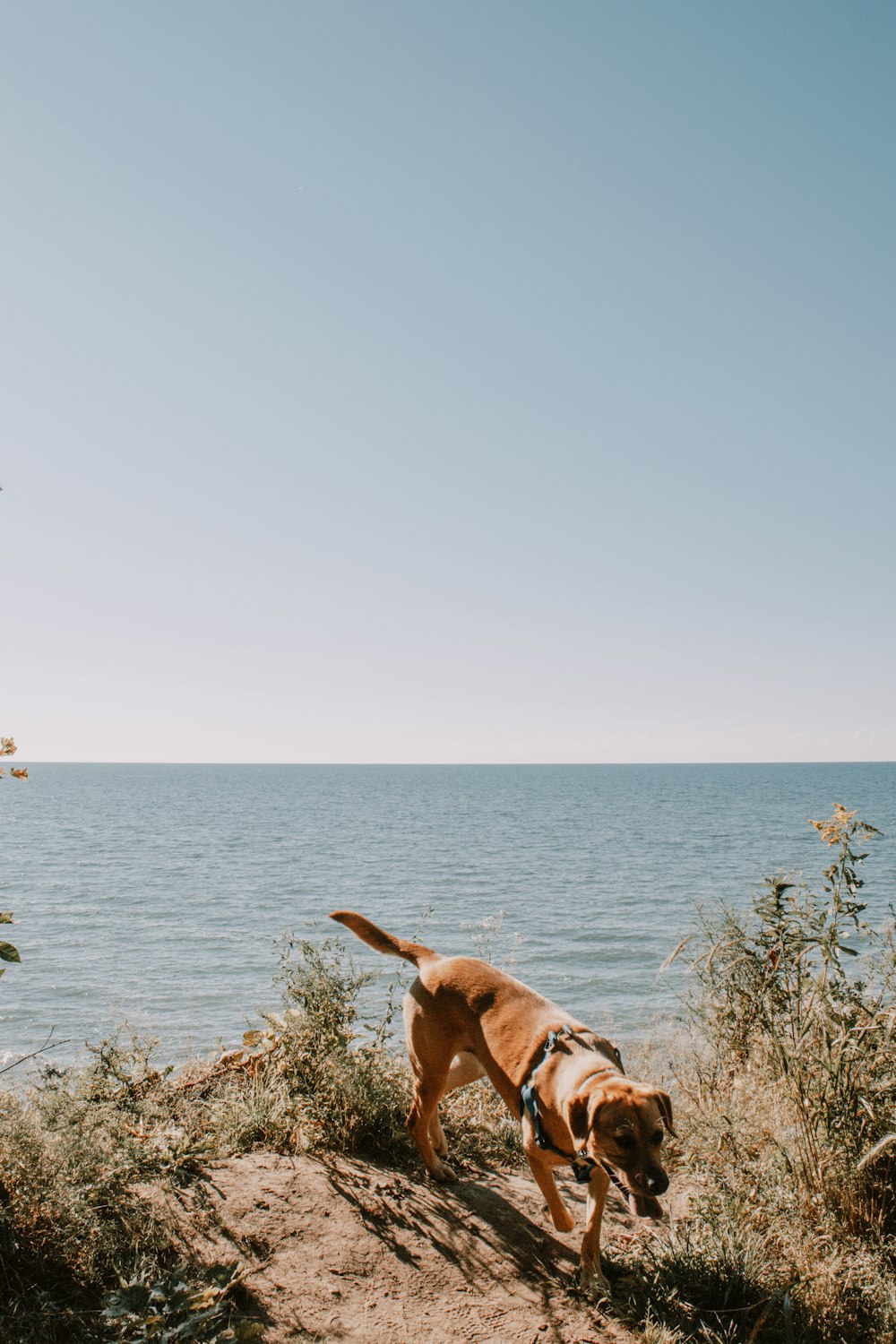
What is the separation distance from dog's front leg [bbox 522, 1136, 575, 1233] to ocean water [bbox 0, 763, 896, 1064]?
1.86m

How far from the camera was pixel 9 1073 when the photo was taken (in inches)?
354

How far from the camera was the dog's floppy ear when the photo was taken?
3510 millimetres

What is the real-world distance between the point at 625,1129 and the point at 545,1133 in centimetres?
67

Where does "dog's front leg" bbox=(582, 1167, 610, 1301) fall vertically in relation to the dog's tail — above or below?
below

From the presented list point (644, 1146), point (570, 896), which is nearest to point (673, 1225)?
point (644, 1146)

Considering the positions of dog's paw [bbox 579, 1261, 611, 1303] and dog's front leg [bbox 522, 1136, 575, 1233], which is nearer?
dog's paw [bbox 579, 1261, 611, 1303]

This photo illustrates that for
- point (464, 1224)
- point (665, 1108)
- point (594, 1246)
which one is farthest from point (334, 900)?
point (665, 1108)

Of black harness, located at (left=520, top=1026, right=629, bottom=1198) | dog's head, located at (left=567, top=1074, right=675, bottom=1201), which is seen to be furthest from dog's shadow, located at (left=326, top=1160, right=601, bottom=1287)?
dog's head, located at (left=567, top=1074, right=675, bottom=1201)

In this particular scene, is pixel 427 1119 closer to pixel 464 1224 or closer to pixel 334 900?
pixel 464 1224

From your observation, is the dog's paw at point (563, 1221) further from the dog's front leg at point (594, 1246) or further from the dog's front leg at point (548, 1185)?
the dog's front leg at point (594, 1246)

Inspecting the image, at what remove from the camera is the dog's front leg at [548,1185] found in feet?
12.8

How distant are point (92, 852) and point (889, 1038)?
40.7 m

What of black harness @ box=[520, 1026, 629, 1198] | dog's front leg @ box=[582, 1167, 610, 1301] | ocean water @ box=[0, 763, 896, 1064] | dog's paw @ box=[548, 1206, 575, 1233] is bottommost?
ocean water @ box=[0, 763, 896, 1064]

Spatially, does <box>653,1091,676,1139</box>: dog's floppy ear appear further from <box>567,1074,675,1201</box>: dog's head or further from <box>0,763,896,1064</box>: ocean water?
<box>0,763,896,1064</box>: ocean water
